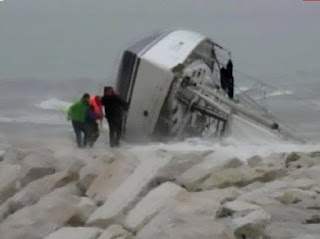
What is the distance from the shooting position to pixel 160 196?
7.92 m

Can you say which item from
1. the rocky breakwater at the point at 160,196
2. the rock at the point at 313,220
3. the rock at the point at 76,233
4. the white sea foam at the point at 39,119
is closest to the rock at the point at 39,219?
the rocky breakwater at the point at 160,196

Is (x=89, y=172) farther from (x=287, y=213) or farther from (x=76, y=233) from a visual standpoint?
(x=287, y=213)

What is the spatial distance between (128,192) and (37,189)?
1605 mm

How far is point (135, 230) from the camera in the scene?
7.29 meters

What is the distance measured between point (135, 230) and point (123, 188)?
147 cm

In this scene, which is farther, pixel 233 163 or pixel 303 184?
pixel 233 163

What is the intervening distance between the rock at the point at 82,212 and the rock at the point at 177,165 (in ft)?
2.78

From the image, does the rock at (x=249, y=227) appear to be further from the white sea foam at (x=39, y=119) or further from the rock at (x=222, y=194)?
the white sea foam at (x=39, y=119)

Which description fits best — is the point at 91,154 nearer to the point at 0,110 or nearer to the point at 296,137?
the point at 296,137

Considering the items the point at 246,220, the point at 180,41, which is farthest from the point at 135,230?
the point at 180,41

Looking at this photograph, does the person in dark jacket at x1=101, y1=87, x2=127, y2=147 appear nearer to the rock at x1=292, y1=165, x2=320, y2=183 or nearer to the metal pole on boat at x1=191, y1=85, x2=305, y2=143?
the metal pole on boat at x1=191, y1=85, x2=305, y2=143

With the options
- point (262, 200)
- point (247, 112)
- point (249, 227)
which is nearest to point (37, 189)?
point (262, 200)

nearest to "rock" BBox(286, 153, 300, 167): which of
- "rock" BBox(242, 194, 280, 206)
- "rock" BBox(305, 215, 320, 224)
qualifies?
"rock" BBox(242, 194, 280, 206)

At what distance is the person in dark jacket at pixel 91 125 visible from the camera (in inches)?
534
